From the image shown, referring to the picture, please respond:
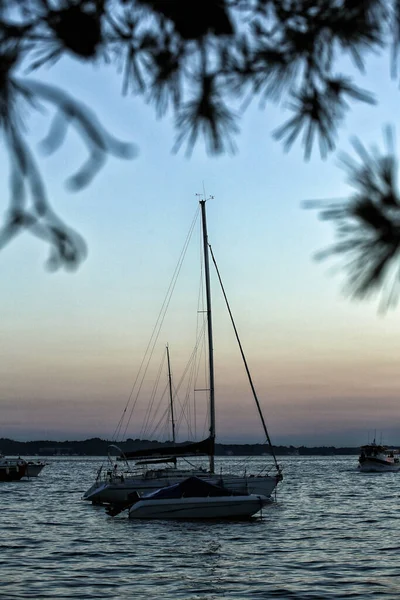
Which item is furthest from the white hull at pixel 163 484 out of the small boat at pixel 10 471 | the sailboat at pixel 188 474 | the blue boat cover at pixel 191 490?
Answer: the small boat at pixel 10 471

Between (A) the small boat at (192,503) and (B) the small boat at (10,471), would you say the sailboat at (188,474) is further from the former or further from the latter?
(B) the small boat at (10,471)

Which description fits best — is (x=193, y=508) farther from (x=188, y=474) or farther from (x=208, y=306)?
(x=208, y=306)

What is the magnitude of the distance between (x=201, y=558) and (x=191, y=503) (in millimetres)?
7042

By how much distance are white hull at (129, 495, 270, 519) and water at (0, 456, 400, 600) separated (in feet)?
1.38

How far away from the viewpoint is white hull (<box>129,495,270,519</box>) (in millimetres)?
30828

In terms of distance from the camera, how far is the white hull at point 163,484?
3667 cm

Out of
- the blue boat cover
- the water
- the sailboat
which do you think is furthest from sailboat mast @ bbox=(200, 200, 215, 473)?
the water

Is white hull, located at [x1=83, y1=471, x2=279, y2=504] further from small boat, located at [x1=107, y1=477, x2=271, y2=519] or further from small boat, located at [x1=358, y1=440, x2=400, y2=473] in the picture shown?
small boat, located at [x1=358, y1=440, x2=400, y2=473]

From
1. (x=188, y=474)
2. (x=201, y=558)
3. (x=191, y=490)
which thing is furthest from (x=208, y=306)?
(x=201, y=558)

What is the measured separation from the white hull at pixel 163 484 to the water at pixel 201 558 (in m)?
1.33

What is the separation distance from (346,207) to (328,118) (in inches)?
42.2

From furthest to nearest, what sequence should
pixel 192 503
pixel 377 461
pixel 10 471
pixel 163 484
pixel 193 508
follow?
pixel 377 461, pixel 10 471, pixel 163 484, pixel 193 508, pixel 192 503

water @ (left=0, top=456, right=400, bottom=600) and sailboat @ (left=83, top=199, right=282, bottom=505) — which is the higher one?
sailboat @ (left=83, top=199, right=282, bottom=505)

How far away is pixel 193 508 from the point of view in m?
30.9
